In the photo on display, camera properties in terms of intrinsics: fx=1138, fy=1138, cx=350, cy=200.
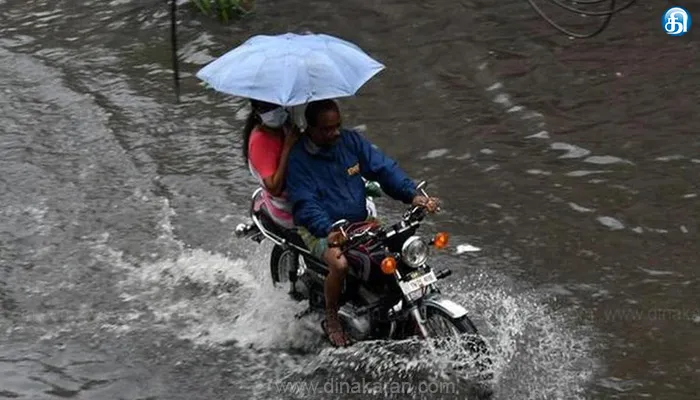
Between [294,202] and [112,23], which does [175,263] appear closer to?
[294,202]

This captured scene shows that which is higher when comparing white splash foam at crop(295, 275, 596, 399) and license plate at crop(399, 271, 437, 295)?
license plate at crop(399, 271, 437, 295)

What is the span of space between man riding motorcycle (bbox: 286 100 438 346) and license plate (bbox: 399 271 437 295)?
370 millimetres

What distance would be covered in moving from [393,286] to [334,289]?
0.35m

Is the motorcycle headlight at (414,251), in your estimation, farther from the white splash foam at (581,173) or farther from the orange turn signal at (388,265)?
the white splash foam at (581,173)

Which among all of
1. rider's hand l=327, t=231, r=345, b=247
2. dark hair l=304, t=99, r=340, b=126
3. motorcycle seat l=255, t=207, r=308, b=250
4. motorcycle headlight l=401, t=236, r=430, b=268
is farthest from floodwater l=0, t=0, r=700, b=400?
dark hair l=304, t=99, r=340, b=126

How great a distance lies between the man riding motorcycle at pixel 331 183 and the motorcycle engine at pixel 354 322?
0.05 meters

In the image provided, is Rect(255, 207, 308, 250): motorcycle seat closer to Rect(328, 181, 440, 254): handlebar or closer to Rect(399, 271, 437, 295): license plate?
Rect(328, 181, 440, 254): handlebar

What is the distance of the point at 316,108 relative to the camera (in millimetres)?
6598

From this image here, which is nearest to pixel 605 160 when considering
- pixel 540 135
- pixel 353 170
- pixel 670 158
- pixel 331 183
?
pixel 670 158

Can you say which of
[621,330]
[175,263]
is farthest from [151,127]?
[621,330]

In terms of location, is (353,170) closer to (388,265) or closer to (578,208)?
(388,265)

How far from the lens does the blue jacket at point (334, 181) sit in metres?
6.71

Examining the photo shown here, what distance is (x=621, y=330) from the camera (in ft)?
23.7

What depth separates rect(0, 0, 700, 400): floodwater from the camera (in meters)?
7.10
